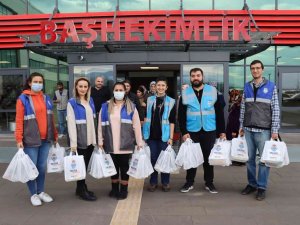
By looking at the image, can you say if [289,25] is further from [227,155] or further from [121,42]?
[227,155]

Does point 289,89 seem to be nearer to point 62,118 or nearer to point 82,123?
point 62,118

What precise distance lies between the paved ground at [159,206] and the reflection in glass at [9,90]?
723cm

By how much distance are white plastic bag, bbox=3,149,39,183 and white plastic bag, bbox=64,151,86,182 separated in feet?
1.44

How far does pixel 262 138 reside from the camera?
493 centimetres

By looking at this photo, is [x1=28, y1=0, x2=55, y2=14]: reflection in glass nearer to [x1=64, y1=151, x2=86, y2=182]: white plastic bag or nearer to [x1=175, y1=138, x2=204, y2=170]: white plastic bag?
[x1=64, y1=151, x2=86, y2=182]: white plastic bag

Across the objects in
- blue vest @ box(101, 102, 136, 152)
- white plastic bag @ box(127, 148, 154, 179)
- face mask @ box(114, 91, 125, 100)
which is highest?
face mask @ box(114, 91, 125, 100)

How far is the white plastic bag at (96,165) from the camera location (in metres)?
4.75

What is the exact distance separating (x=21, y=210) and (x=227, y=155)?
9.52 ft

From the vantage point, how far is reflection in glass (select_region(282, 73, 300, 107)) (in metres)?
11.9

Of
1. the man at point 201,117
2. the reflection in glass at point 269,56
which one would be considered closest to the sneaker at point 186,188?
the man at point 201,117

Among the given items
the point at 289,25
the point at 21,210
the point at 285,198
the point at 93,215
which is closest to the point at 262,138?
the point at 285,198

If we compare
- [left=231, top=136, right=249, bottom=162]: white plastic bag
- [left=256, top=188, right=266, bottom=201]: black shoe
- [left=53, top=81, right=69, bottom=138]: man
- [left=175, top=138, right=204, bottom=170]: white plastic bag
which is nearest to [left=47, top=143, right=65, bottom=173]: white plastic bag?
[left=175, top=138, right=204, bottom=170]: white plastic bag

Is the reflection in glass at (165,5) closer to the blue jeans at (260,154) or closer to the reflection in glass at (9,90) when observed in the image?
the reflection in glass at (9,90)

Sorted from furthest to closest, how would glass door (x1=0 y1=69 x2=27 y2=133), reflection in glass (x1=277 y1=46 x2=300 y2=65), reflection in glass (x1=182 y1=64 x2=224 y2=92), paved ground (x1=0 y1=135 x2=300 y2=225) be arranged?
glass door (x1=0 y1=69 x2=27 y2=133) → reflection in glass (x1=277 y1=46 x2=300 y2=65) → reflection in glass (x1=182 y1=64 x2=224 y2=92) → paved ground (x1=0 y1=135 x2=300 y2=225)
